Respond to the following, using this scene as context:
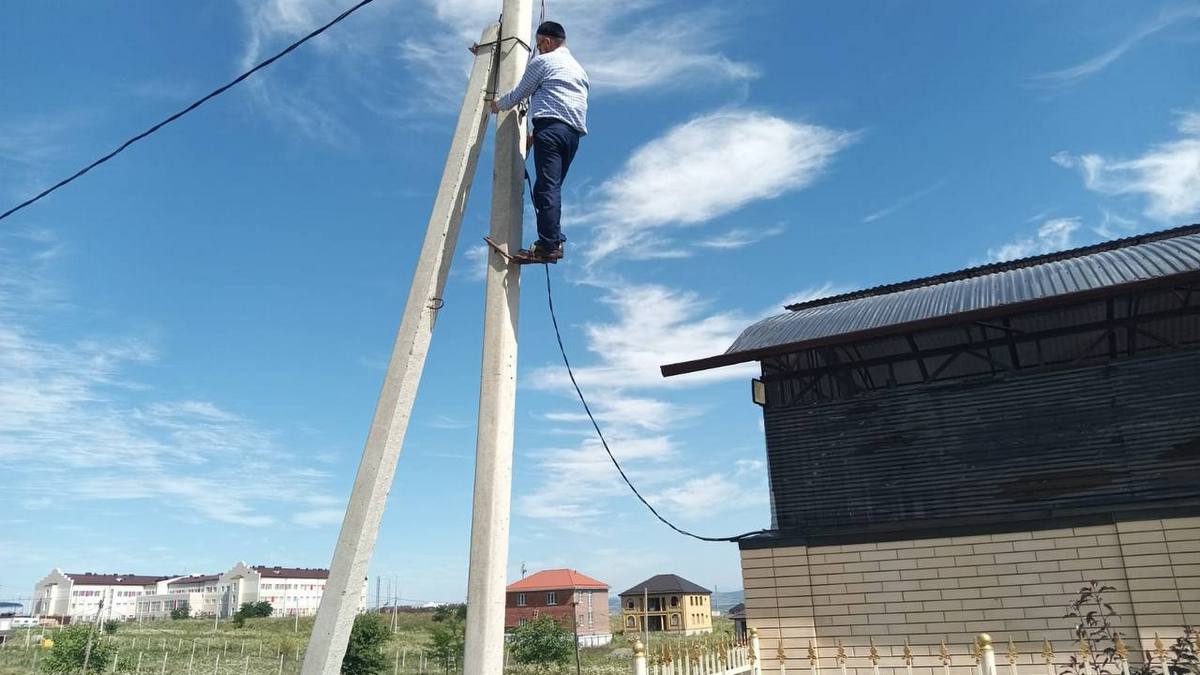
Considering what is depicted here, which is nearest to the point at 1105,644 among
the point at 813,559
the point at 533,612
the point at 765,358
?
the point at 813,559

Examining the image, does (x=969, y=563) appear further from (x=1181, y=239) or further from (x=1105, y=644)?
(x=1181, y=239)

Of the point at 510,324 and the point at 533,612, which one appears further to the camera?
the point at 533,612

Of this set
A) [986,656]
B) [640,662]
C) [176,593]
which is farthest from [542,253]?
[176,593]

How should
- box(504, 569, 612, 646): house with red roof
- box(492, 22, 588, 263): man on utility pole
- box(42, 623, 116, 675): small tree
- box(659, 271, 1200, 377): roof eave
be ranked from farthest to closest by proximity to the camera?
1. box(504, 569, 612, 646): house with red roof
2. box(42, 623, 116, 675): small tree
3. box(659, 271, 1200, 377): roof eave
4. box(492, 22, 588, 263): man on utility pole

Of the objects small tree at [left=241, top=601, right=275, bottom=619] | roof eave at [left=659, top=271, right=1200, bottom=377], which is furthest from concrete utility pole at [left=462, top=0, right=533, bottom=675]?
small tree at [left=241, top=601, right=275, bottom=619]

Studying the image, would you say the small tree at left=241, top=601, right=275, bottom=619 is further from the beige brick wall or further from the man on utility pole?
the man on utility pole

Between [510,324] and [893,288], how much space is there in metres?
12.0

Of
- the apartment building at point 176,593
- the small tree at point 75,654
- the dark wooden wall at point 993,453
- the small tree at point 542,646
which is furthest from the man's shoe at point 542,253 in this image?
the apartment building at point 176,593

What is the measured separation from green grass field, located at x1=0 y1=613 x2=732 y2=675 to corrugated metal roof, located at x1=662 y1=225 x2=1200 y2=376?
20.4m

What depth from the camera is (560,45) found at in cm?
539

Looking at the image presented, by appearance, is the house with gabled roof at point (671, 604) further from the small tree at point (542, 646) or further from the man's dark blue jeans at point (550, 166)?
the man's dark blue jeans at point (550, 166)

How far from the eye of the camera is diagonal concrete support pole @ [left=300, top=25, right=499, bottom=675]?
389 centimetres

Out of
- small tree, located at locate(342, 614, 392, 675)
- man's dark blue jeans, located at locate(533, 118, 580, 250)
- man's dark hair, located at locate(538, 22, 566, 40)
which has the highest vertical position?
man's dark hair, located at locate(538, 22, 566, 40)

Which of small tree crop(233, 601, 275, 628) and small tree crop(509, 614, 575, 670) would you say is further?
small tree crop(233, 601, 275, 628)
